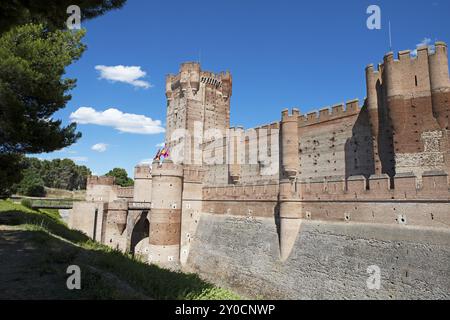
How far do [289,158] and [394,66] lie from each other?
891 centimetres

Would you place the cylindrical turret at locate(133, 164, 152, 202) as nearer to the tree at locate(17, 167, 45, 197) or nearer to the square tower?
the square tower

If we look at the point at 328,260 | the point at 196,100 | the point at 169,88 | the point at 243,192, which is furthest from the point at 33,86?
the point at 169,88

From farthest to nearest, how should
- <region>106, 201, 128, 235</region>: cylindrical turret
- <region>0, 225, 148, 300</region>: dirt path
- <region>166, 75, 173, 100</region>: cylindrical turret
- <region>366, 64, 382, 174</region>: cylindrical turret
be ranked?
<region>166, 75, 173, 100</region>: cylindrical turret < <region>106, 201, 128, 235</region>: cylindrical turret < <region>366, 64, 382, 174</region>: cylindrical turret < <region>0, 225, 148, 300</region>: dirt path

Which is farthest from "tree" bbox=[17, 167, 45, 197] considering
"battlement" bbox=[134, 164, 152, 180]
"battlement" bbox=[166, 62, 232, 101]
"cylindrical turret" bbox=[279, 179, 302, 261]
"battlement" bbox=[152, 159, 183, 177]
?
"cylindrical turret" bbox=[279, 179, 302, 261]

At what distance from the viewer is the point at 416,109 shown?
1509 centimetres

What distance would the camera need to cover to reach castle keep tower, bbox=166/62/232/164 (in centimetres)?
3466

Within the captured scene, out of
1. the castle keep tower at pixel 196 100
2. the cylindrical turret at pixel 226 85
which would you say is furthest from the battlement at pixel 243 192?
the cylindrical turret at pixel 226 85

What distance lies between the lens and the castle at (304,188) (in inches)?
504

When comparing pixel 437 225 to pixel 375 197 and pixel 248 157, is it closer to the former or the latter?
pixel 375 197

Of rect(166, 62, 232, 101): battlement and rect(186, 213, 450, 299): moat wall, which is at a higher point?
rect(166, 62, 232, 101): battlement

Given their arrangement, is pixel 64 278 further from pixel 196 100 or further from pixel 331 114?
pixel 196 100

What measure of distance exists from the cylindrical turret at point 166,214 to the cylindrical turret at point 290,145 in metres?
7.79

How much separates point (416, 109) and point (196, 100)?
2360 centimetres
